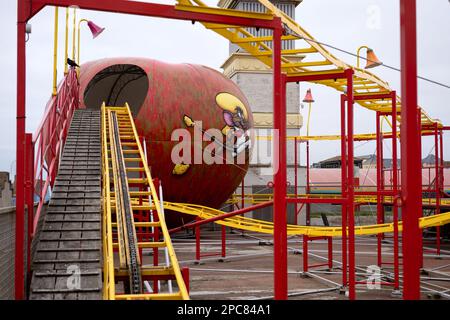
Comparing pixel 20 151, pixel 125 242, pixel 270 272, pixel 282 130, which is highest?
pixel 282 130

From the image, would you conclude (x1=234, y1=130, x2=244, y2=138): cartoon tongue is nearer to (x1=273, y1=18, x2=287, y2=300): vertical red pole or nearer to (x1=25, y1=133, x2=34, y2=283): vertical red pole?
(x1=273, y1=18, x2=287, y2=300): vertical red pole

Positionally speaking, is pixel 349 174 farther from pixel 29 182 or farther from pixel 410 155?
pixel 29 182

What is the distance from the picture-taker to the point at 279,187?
8234 millimetres

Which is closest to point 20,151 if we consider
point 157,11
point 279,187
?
point 157,11

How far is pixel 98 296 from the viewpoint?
20.6 feet

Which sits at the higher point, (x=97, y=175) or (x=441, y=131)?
(x=441, y=131)

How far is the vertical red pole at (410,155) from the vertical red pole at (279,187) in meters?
3.35

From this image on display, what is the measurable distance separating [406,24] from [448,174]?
32.7 meters

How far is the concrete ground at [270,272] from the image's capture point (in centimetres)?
1090

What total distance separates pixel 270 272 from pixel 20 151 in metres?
8.20

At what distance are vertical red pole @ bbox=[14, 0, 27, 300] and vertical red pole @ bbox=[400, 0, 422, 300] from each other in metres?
3.92

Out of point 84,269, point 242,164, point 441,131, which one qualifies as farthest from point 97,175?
point 441,131
